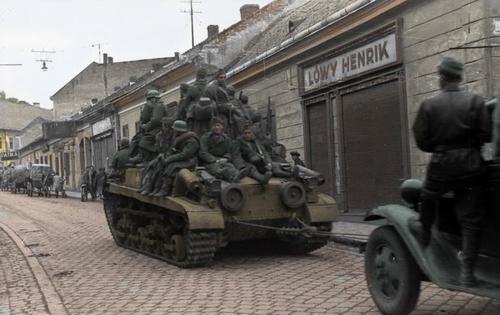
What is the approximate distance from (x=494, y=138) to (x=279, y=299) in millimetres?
2890

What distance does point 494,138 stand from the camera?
4.64m

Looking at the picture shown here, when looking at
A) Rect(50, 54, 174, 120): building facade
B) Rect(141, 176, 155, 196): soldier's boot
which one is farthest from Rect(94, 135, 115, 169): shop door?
Rect(141, 176, 155, 196): soldier's boot

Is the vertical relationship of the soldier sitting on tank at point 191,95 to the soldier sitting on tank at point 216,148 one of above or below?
above

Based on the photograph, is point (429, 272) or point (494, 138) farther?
point (429, 272)

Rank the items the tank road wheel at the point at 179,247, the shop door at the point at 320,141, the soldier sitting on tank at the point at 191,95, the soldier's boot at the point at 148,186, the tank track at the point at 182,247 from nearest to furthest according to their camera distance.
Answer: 1. the tank track at the point at 182,247
2. the tank road wheel at the point at 179,247
3. the soldier's boot at the point at 148,186
4. the soldier sitting on tank at the point at 191,95
5. the shop door at the point at 320,141

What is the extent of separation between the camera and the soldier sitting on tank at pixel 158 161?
32.2 feet

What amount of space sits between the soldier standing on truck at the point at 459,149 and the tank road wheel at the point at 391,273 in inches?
19.9

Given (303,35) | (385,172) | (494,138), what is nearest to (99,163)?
(303,35)

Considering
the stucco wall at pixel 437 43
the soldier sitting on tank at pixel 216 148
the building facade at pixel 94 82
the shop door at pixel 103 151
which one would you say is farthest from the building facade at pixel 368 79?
the building facade at pixel 94 82

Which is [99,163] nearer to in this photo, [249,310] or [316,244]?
[316,244]

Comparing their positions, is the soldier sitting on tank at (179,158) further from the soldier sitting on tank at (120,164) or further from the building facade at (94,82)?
the building facade at (94,82)

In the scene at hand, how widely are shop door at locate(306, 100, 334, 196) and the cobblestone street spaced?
365 cm

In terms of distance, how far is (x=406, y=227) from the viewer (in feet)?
17.7

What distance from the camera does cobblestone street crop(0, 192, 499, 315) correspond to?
6336mm
